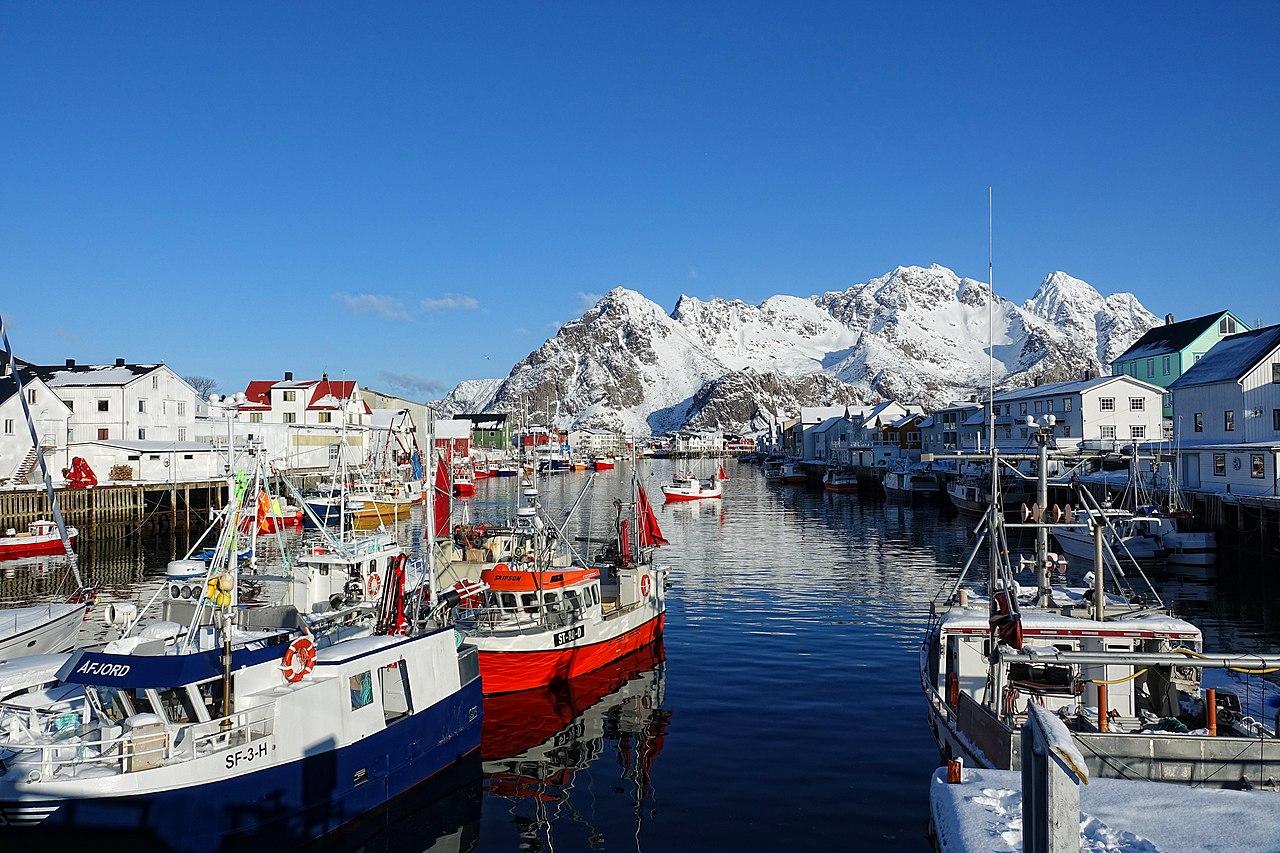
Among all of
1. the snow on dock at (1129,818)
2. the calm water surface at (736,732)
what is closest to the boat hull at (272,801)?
the calm water surface at (736,732)

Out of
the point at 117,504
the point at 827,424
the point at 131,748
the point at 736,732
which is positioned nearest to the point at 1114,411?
the point at 736,732

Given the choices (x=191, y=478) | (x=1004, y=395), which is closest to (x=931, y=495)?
(x=1004, y=395)

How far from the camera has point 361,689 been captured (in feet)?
58.1

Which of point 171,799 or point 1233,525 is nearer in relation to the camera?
point 171,799

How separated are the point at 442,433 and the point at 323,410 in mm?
46388

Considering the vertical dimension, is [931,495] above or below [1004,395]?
below

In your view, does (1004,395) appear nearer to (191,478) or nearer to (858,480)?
(858,480)

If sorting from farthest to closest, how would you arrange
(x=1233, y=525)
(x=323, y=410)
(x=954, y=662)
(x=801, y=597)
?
(x=323, y=410)
(x=1233, y=525)
(x=801, y=597)
(x=954, y=662)

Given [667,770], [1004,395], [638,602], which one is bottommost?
[667,770]

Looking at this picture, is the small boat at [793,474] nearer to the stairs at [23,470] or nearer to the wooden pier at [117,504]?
the wooden pier at [117,504]

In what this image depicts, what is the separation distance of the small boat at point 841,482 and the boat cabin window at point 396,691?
349 ft

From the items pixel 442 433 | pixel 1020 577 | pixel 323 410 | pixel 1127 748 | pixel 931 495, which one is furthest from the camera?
pixel 442 433

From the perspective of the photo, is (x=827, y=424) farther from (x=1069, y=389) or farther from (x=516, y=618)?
(x=516, y=618)

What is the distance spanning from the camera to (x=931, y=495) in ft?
351
